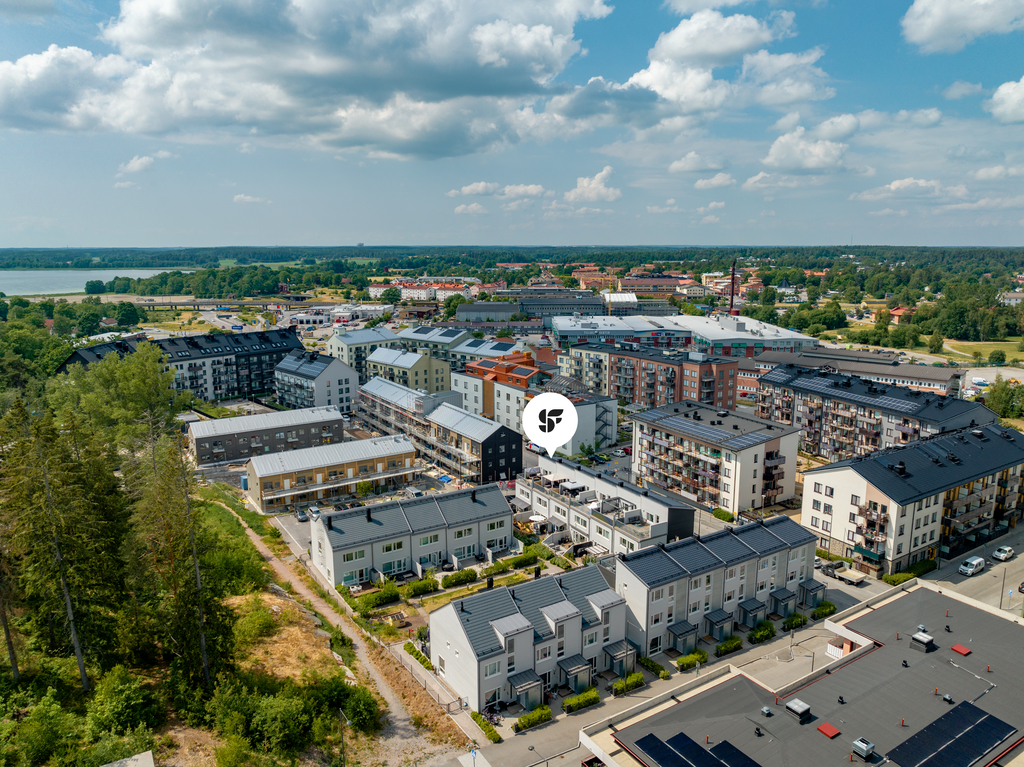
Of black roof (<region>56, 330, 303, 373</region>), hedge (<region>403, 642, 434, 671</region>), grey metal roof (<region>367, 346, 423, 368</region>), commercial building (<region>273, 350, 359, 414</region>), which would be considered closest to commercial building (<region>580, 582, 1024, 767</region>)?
hedge (<region>403, 642, 434, 671</region>)

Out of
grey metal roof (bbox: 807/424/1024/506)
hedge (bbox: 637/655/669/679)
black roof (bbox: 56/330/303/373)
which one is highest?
black roof (bbox: 56/330/303/373)

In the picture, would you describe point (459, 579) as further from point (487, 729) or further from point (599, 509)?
point (487, 729)

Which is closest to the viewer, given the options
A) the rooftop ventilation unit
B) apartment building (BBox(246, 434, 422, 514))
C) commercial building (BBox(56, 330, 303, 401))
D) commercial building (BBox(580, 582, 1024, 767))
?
commercial building (BBox(580, 582, 1024, 767))

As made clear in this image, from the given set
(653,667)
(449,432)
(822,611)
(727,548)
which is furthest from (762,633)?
(449,432)

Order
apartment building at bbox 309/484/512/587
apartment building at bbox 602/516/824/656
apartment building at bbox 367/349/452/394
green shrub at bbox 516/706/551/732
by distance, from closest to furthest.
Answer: green shrub at bbox 516/706/551/732, apartment building at bbox 602/516/824/656, apartment building at bbox 309/484/512/587, apartment building at bbox 367/349/452/394

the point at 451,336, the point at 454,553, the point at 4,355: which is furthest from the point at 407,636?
the point at 4,355

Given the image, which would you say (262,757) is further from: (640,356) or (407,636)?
(640,356)

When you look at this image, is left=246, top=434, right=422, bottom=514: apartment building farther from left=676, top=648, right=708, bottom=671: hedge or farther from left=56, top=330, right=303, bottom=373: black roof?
left=56, top=330, right=303, bottom=373: black roof
